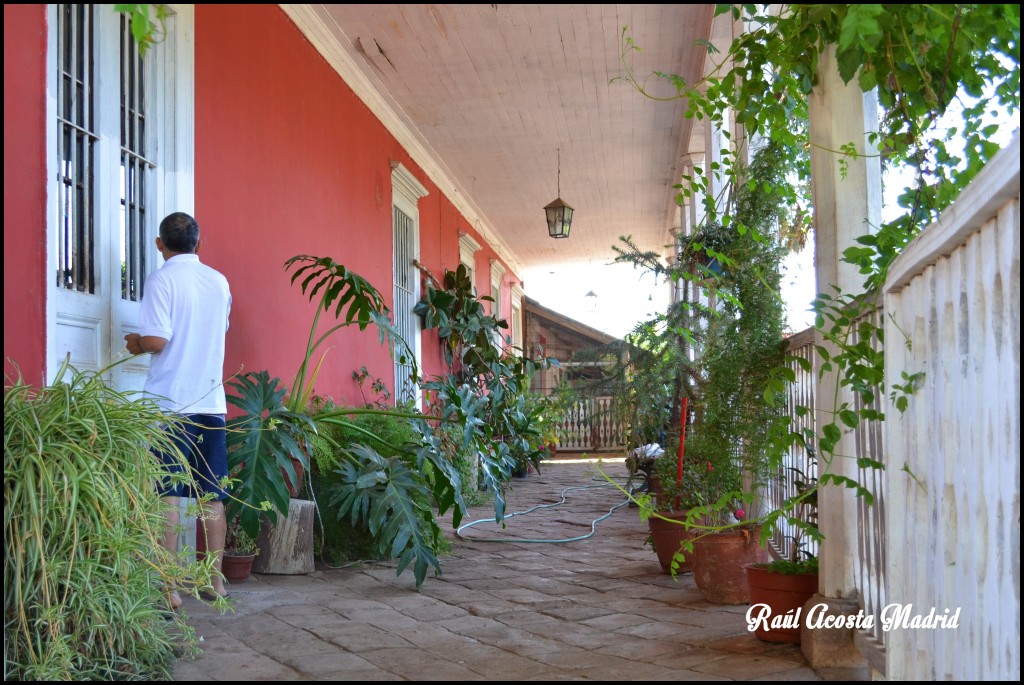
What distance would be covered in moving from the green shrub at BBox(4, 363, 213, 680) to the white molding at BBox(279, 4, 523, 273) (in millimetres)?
4005

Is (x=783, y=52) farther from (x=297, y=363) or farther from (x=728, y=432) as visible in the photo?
(x=297, y=363)

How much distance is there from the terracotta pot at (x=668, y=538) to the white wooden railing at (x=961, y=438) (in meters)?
2.17

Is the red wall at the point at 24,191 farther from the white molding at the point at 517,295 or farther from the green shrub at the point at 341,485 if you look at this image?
the white molding at the point at 517,295

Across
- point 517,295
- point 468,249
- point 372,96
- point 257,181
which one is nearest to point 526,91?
point 372,96

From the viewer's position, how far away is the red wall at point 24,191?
Answer: 3141 mm

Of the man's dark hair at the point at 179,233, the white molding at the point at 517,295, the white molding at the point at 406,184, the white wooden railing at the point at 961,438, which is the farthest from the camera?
the white molding at the point at 517,295

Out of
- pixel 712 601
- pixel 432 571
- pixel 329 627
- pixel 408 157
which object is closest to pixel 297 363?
pixel 432 571

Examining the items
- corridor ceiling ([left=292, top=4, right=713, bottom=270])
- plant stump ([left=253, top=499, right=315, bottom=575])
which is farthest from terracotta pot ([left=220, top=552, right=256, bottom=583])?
corridor ceiling ([left=292, top=4, right=713, bottom=270])

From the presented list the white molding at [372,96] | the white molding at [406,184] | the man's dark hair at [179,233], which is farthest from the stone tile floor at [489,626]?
the white molding at [406,184]

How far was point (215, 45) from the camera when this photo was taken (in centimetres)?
485

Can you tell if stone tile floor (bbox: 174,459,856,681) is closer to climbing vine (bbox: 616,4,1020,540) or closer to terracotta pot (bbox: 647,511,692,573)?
terracotta pot (bbox: 647,511,692,573)

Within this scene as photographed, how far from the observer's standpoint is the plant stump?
4.48 metres

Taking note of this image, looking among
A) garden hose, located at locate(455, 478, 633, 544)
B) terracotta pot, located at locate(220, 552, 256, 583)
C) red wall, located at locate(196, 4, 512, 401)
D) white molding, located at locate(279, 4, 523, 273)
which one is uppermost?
white molding, located at locate(279, 4, 523, 273)

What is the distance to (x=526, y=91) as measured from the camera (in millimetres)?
7883
